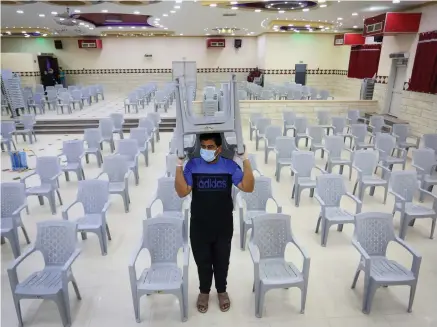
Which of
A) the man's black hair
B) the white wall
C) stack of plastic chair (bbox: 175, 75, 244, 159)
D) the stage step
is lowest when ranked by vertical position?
the stage step

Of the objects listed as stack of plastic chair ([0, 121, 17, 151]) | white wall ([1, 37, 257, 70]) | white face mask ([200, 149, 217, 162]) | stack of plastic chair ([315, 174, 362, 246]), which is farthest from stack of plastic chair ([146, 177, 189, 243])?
white wall ([1, 37, 257, 70])

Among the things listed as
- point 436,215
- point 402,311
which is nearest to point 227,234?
point 402,311

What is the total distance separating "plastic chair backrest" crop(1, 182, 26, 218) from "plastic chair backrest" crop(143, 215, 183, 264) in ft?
7.01

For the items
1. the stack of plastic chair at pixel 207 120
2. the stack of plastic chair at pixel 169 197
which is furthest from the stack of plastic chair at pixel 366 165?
the stack of plastic chair at pixel 207 120

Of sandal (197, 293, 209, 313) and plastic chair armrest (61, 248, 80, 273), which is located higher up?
plastic chair armrest (61, 248, 80, 273)

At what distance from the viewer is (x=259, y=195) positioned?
426 centimetres

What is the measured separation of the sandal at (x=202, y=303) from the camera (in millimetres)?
3072

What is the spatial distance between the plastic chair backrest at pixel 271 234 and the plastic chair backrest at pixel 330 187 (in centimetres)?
134

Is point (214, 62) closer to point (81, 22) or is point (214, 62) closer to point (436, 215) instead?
point (81, 22)

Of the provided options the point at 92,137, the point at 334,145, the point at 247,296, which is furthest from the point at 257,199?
the point at 92,137

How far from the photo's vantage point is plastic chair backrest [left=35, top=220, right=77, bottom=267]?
3113 mm

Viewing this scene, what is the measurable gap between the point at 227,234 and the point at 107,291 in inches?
61.8

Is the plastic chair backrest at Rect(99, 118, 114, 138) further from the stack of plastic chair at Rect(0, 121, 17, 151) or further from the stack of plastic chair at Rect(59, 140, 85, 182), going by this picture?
the stack of plastic chair at Rect(0, 121, 17, 151)

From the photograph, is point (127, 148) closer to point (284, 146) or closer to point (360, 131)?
point (284, 146)
